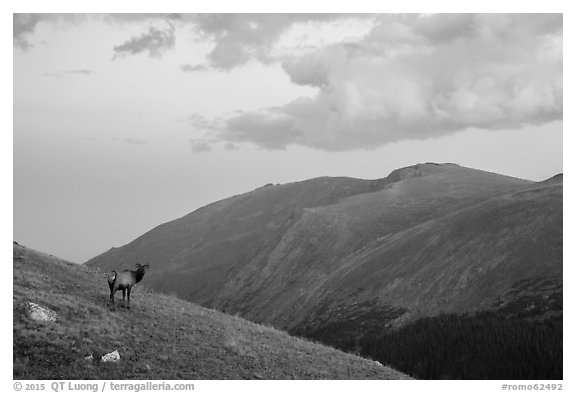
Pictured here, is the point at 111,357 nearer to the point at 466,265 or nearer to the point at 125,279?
the point at 125,279

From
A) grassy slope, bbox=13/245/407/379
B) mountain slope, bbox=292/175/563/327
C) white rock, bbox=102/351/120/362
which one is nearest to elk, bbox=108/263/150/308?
grassy slope, bbox=13/245/407/379

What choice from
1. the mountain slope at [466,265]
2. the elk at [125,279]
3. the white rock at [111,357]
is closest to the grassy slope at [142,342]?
the white rock at [111,357]

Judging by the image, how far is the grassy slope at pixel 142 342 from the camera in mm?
28406

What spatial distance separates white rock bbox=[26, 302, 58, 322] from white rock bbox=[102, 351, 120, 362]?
5854 millimetres

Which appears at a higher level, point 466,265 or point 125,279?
point 125,279

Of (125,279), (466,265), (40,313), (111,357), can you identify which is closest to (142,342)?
(111,357)

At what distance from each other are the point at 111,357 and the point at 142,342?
359 centimetres

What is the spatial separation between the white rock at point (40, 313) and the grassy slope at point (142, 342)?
1.37 feet

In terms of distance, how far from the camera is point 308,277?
7096 inches

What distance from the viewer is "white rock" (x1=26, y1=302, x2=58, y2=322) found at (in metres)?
32.3

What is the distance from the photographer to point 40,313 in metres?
32.8
